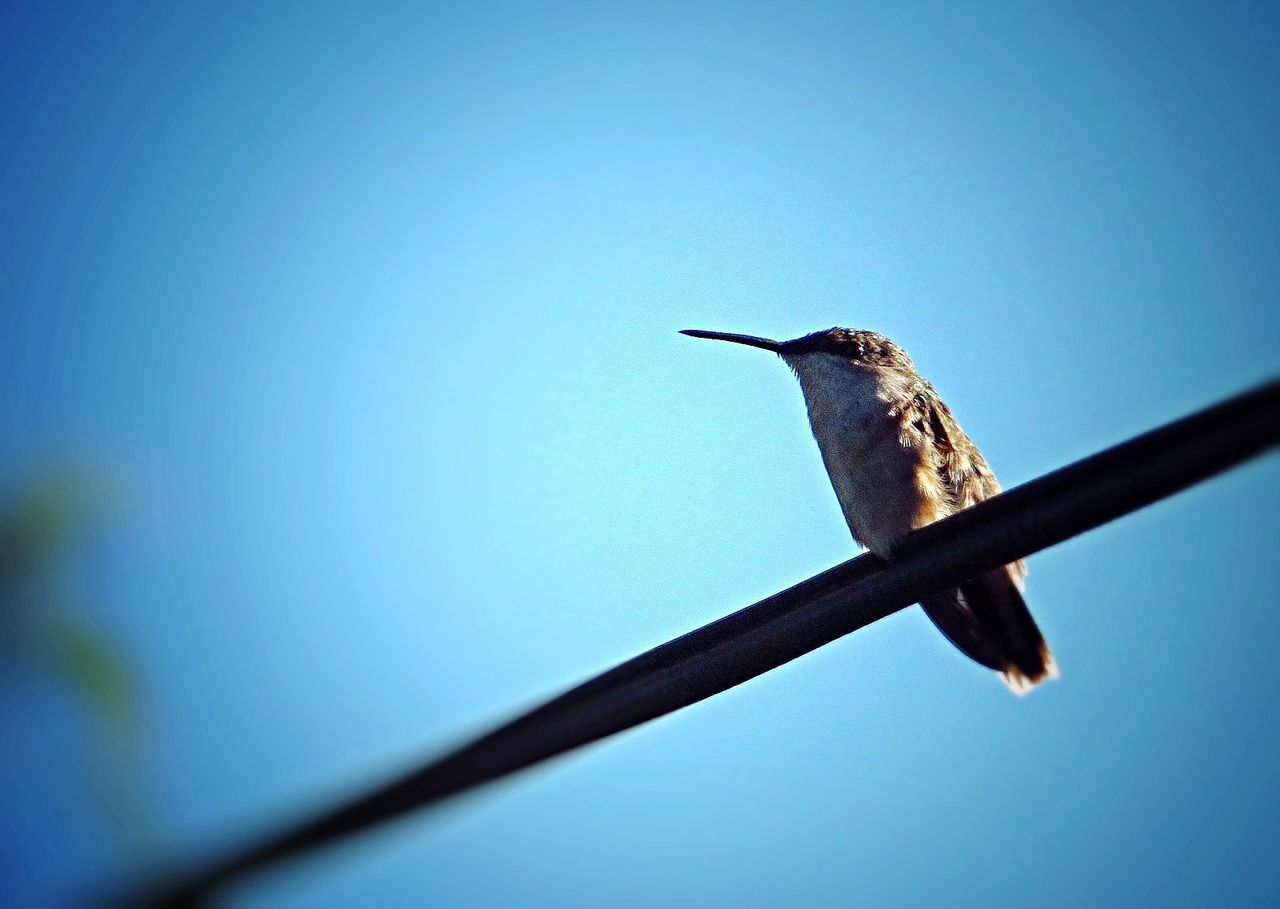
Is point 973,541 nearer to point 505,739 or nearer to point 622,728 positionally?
point 622,728

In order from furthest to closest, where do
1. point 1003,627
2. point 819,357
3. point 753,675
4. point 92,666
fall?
point 819,357, point 1003,627, point 92,666, point 753,675

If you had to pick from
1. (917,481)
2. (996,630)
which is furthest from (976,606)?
(917,481)

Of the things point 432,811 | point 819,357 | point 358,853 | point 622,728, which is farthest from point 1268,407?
point 819,357

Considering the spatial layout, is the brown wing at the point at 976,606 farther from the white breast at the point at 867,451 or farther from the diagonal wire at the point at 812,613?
the diagonal wire at the point at 812,613

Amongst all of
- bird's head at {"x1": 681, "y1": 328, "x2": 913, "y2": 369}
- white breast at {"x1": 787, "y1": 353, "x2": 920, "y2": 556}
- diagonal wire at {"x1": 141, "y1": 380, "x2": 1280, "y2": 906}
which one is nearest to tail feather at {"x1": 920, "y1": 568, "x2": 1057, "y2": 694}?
white breast at {"x1": 787, "y1": 353, "x2": 920, "y2": 556}

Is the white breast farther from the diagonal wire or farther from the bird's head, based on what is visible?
the diagonal wire

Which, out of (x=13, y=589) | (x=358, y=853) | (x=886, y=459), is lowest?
(x=358, y=853)

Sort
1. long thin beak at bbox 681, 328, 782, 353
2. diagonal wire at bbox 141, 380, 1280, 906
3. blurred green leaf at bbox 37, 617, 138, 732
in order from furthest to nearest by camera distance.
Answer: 1. long thin beak at bbox 681, 328, 782, 353
2. blurred green leaf at bbox 37, 617, 138, 732
3. diagonal wire at bbox 141, 380, 1280, 906

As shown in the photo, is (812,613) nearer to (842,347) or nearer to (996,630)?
(996,630)

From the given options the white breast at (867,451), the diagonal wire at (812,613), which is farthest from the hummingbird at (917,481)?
the diagonal wire at (812,613)
